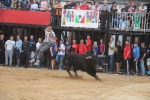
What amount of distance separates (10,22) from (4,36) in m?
1.07

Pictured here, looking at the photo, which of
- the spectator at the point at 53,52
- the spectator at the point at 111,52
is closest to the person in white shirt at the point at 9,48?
the spectator at the point at 53,52

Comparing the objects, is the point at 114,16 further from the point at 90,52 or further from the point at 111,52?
the point at 90,52

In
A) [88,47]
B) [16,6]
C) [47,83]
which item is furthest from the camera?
[16,6]

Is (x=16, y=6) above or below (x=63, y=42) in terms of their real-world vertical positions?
above

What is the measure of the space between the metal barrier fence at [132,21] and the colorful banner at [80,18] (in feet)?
3.67

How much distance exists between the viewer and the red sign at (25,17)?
20688mm

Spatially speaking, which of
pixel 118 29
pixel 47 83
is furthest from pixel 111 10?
pixel 47 83

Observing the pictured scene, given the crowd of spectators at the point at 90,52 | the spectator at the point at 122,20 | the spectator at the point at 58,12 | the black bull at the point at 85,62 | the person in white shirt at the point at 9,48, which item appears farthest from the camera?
the spectator at the point at 58,12

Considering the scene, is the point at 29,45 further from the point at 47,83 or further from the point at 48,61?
the point at 47,83

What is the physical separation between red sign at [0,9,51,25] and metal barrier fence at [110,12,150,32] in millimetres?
4189

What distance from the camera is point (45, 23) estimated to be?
2078 cm

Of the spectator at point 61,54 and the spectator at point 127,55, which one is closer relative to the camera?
the spectator at point 127,55

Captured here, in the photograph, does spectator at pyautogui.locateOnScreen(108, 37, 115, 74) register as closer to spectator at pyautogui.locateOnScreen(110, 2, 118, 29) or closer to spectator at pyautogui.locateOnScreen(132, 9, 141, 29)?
spectator at pyautogui.locateOnScreen(110, 2, 118, 29)

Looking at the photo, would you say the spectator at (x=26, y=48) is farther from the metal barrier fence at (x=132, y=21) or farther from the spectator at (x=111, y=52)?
the metal barrier fence at (x=132, y=21)
